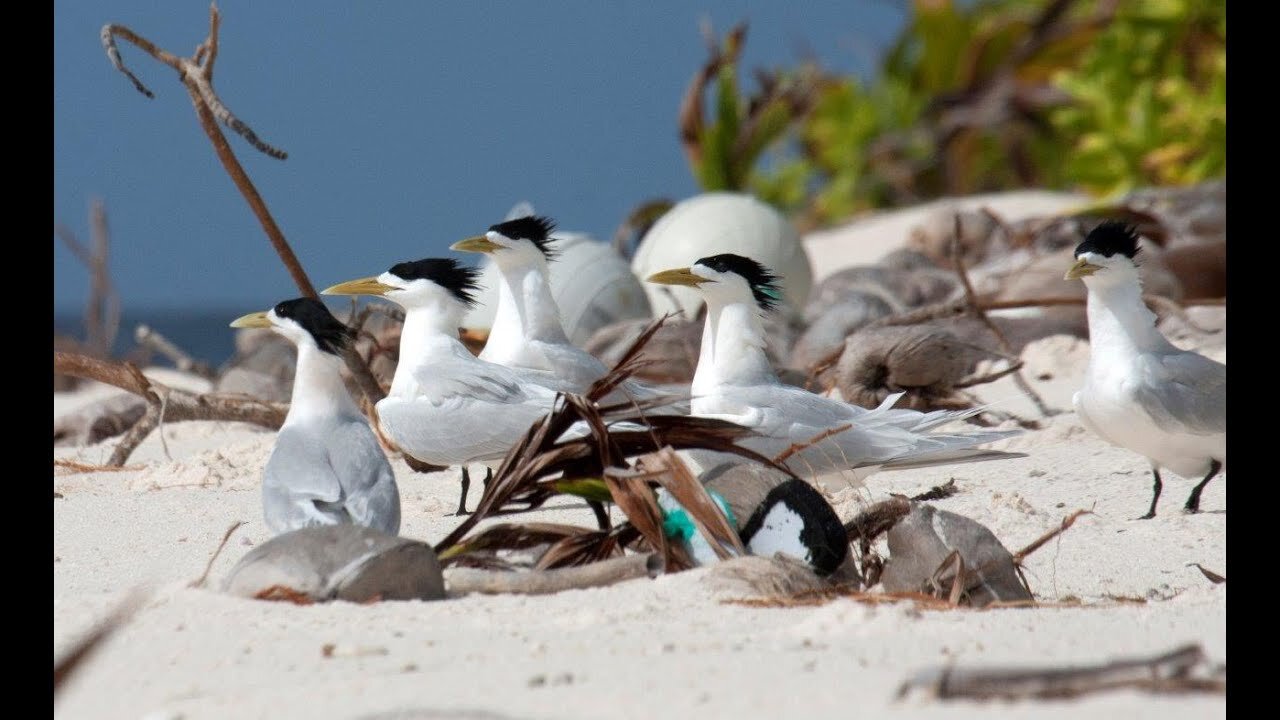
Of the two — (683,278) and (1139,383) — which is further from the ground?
(683,278)

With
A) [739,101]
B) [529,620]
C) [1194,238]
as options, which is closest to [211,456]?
[529,620]

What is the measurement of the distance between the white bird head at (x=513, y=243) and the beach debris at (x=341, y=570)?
7.90 ft

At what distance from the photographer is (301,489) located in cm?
314

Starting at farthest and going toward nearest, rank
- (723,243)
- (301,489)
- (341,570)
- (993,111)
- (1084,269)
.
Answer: (993,111) < (723,243) < (1084,269) < (301,489) < (341,570)

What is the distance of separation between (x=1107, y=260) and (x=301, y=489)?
261 centimetres

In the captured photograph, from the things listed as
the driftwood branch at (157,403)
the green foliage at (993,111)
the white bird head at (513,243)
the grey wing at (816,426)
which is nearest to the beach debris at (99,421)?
the driftwood branch at (157,403)

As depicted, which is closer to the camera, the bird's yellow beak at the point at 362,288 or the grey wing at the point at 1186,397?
the grey wing at the point at 1186,397


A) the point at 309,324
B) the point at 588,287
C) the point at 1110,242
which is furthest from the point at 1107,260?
the point at 588,287

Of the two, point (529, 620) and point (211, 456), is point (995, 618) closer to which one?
point (529, 620)

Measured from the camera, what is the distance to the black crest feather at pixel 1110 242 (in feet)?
14.7

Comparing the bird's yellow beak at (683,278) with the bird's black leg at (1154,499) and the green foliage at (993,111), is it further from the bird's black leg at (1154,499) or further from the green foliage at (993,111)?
the green foliage at (993,111)

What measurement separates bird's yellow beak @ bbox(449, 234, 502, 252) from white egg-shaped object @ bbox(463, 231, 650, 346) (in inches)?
122

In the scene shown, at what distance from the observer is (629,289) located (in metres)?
8.79

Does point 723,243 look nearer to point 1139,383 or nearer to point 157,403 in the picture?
point 157,403
